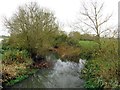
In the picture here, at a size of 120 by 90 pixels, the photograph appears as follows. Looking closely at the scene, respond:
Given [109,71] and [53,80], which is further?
[53,80]

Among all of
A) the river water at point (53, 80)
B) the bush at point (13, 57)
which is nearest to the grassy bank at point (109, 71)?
the river water at point (53, 80)

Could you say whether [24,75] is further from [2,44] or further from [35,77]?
[2,44]

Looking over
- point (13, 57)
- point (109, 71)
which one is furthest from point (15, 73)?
point (109, 71)

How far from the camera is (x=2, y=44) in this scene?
106ft

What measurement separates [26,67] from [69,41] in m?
18.4

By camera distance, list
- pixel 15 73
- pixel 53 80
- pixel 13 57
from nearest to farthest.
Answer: pixel 53 80
pixel 15 73
pixel 13 57

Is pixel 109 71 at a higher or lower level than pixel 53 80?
higher

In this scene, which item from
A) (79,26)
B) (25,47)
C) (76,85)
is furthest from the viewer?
(79,26)

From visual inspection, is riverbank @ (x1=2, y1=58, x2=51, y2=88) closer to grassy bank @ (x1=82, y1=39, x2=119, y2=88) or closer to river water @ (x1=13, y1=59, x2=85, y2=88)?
river water @ (x1=13, y1=59, x2=85, y2=88)

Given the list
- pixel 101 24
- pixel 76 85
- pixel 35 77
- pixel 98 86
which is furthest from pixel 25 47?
pixel 98 86

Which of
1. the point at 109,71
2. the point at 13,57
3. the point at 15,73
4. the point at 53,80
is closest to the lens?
the point at 109,71

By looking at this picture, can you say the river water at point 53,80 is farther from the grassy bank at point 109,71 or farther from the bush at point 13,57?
the bush at point 13,57

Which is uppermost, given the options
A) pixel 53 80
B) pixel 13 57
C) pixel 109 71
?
pixel 13 57

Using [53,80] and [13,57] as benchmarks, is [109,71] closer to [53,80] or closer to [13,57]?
[53,80]
